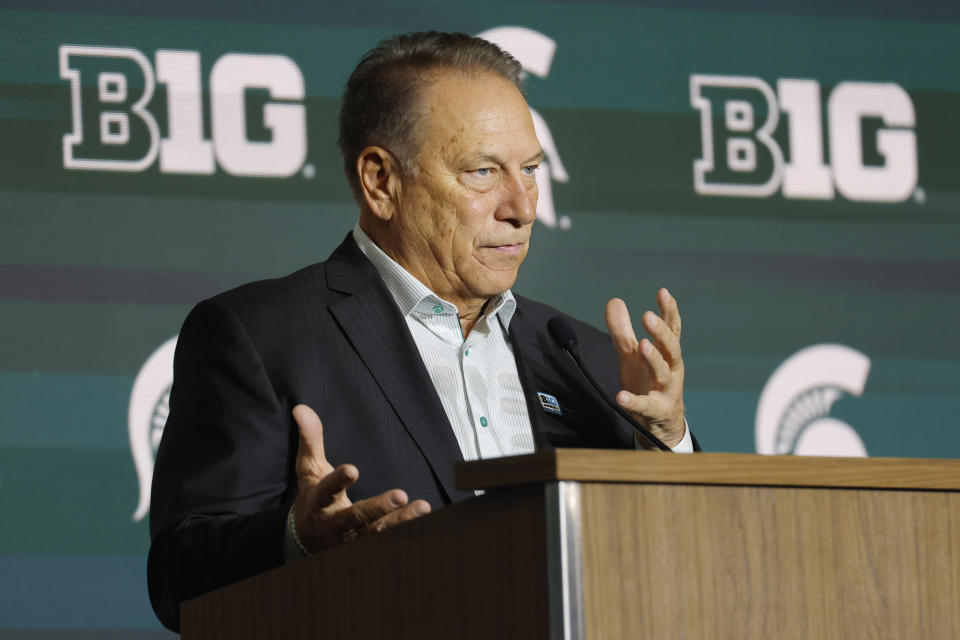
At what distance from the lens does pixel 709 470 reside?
100 centimetres

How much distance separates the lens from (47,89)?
273cm

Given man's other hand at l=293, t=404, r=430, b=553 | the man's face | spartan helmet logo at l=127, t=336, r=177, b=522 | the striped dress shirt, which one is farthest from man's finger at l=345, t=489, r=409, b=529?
spartan helmet logo at l=127, t=336, r=177, b=522

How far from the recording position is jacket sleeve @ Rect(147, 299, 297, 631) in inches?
66.4

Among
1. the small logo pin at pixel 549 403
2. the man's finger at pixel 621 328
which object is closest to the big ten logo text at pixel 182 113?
the small logo pin at pixel 549 403

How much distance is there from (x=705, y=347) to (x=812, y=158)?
0.56m

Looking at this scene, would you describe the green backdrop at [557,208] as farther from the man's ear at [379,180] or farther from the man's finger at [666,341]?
the man's finger at [666,341]

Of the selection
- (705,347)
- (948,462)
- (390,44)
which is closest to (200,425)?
(390,44)

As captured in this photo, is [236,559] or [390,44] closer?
[236,559]

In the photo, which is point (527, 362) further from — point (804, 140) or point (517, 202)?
point (804, 140)

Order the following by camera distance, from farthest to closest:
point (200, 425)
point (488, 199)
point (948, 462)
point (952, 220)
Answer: point (952, 220) < point (488, 199) < point (200, 425) < point (948, 462)

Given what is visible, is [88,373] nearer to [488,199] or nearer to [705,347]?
[488,199]

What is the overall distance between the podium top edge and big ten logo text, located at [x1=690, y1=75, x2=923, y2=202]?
2091 millimetres

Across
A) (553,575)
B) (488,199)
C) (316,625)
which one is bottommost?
(316,625)

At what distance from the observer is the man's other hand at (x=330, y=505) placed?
4.23ft
